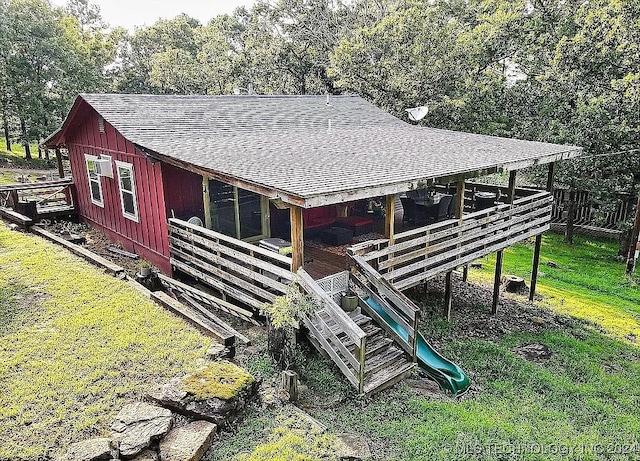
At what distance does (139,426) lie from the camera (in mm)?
4520

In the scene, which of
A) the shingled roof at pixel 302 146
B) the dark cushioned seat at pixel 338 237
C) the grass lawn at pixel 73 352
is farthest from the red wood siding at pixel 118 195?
the dark cushioned seat at pixel 338 237

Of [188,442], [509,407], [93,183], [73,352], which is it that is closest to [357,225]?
[509,407]

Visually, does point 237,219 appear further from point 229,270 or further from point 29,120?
point 29,120

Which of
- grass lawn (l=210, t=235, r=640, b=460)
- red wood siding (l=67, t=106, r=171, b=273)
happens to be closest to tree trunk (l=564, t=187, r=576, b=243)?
grass lawn (l=210, t=235, r=640, b=460)

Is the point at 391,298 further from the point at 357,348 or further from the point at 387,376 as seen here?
the point at 357,348

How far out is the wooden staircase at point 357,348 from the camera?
18.8 feet

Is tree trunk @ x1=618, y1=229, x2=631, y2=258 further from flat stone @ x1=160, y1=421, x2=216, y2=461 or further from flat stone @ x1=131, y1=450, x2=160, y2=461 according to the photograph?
flat stone @ x1=131, y1=450, x2=160, y2=461

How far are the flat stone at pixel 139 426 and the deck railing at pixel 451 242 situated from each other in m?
3.73

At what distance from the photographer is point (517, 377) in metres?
7.45

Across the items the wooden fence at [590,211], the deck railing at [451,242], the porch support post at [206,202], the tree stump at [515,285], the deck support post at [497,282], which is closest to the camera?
the deck railing at [451,242]

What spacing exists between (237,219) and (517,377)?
656cm

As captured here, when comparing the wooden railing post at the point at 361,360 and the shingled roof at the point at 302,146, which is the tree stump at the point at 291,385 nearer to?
the wooden railing post at the point at 361,360

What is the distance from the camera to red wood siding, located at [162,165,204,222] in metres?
10.1

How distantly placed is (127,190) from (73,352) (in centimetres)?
565
